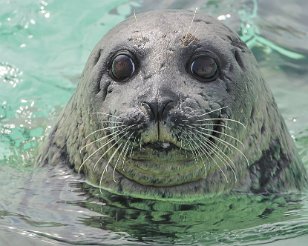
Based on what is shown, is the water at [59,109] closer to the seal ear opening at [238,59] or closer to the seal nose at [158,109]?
the seal nose at [158,109]

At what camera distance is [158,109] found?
434cm

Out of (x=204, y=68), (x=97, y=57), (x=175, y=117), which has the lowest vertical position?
(x=175, y=117)

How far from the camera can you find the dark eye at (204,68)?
475 centimetres

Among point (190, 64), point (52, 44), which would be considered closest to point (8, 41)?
point (52, 44)

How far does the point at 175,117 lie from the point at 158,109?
4.2 inches

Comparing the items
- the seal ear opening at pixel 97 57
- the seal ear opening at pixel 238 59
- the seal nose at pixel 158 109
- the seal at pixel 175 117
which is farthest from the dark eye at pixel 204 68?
the seal ear opening at pixel 97 57

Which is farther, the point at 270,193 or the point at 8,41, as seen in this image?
the point at 8,41

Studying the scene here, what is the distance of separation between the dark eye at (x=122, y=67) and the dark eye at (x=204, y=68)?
322mm

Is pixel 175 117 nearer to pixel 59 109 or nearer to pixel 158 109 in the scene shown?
pixel 158 109

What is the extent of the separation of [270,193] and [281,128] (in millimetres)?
505

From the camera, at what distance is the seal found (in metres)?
4.50

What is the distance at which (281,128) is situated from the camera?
5480mm

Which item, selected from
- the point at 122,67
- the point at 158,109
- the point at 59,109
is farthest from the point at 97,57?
the point at 59,109

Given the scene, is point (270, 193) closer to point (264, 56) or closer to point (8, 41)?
point (264, 56)
